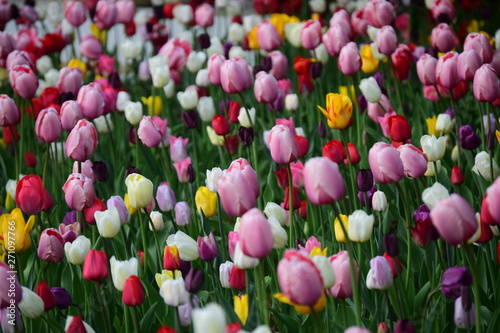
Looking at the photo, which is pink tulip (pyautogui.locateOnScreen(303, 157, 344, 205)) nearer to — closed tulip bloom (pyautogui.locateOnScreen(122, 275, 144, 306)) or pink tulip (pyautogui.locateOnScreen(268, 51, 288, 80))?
closed tulip bloom (pyautogui.locateOnScreen(122, 275, 144, 306))

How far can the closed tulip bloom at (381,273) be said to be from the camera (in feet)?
4.17

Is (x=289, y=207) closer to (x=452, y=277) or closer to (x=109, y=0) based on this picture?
(x=452, y=277)

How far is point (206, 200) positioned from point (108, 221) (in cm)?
29

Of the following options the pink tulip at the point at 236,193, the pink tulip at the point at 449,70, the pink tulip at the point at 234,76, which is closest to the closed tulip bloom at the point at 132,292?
the pink tulip at the point at 236,193

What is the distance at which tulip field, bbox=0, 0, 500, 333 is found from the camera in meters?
1.21

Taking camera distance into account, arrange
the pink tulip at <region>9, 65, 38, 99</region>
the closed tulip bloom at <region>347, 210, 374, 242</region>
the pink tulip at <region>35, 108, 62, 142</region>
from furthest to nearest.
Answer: the pink tulip at <region>9, 65, 38, 99</region> → the pink tulip at <region>35, 108, 62, 142</region> → the closed tulip bloom at <region>347, 210, 374, 242</region>

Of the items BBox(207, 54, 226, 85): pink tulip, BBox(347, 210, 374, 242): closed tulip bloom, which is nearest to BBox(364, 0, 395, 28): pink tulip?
BBox(207, 54, 226, 85): pink tulip

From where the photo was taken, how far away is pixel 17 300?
122cm

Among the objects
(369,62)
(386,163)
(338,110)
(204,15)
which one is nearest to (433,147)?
(338,110)

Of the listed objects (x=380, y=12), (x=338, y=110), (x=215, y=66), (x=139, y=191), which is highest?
(x=380, y=12)

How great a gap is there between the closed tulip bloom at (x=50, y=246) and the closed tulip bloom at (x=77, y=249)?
46 mm

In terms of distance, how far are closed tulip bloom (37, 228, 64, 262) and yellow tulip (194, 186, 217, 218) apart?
0.35 meters

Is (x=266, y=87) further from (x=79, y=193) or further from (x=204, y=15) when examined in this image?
(x=204, y=15)

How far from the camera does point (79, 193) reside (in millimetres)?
1654
